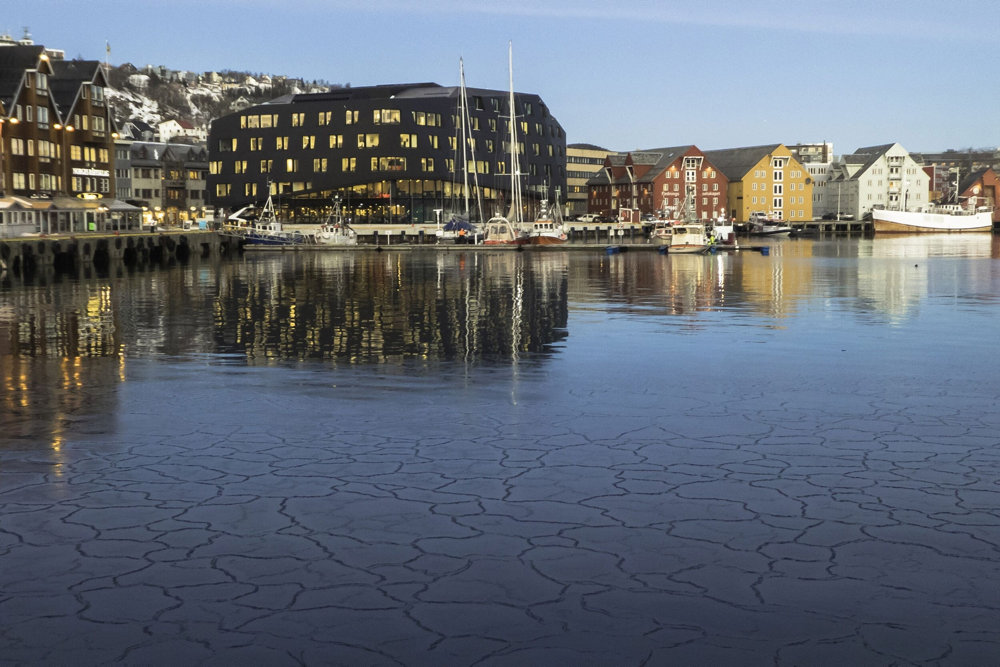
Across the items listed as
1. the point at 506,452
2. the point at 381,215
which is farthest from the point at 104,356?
the point at 381,215

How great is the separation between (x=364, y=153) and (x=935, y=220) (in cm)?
10009

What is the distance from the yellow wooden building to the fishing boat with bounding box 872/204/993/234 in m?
16.8

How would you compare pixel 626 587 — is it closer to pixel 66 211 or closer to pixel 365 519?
pixel 365 519

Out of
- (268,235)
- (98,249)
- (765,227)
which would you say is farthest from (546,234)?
(765,227)

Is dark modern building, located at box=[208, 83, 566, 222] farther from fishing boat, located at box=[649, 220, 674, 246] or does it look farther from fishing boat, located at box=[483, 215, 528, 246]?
fishing boat, located at box=[483, 215, 528, 246]

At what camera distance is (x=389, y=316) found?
3334cm

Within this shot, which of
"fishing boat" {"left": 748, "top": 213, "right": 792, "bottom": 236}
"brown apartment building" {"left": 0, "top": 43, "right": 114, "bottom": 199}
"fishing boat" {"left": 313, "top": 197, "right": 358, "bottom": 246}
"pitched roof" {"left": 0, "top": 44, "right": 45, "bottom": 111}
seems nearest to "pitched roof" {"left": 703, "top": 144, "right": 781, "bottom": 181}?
"fishing boat" {"left": 748, "top": 213, "right": 792, "bottom": 236}

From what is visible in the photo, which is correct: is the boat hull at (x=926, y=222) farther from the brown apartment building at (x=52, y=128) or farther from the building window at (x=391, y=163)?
the brown apartment building at (x=52, y=128)

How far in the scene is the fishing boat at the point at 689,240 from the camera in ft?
320

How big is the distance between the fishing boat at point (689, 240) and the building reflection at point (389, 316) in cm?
3813

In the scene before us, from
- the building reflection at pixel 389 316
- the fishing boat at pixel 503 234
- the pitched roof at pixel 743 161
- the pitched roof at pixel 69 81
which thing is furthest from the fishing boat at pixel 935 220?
the building reflection at pixel 389 316

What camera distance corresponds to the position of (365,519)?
10.6 metres

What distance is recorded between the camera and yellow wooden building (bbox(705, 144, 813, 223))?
193m

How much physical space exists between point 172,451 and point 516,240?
10171cm
